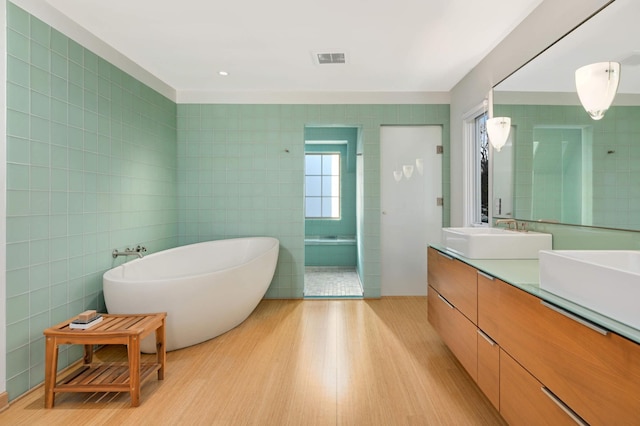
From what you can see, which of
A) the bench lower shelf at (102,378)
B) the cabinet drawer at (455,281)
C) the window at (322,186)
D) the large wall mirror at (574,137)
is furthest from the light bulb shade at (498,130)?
the window at (322,186)

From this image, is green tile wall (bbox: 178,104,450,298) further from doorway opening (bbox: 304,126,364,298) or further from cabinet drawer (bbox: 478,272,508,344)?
cabinet drawer (bbox: 478,272,508,344)

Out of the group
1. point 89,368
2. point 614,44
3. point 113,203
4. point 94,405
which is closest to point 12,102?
point 113,203

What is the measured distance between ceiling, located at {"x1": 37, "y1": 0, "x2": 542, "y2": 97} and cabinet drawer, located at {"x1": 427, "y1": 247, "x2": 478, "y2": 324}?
1.57 m

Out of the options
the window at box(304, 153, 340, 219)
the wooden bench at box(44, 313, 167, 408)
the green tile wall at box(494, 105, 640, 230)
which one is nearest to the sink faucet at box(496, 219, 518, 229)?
the green tile wall at box(494, 105, 640, 230)

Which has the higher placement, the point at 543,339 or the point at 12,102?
the point at 12,102

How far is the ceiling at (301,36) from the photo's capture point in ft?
7.08

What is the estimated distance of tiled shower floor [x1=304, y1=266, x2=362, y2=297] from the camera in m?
4.08

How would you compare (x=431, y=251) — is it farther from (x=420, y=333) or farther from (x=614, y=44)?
(x=614, y=44)

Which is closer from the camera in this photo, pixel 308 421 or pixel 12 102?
pixel 308 421

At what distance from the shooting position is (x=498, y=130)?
2559 mm

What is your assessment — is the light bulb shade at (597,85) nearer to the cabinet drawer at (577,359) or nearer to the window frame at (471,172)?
the cabinet drawer at (577,359)

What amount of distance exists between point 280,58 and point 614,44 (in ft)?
7.31

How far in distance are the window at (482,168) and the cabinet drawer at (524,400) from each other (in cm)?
175

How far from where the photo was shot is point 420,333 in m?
2.86
